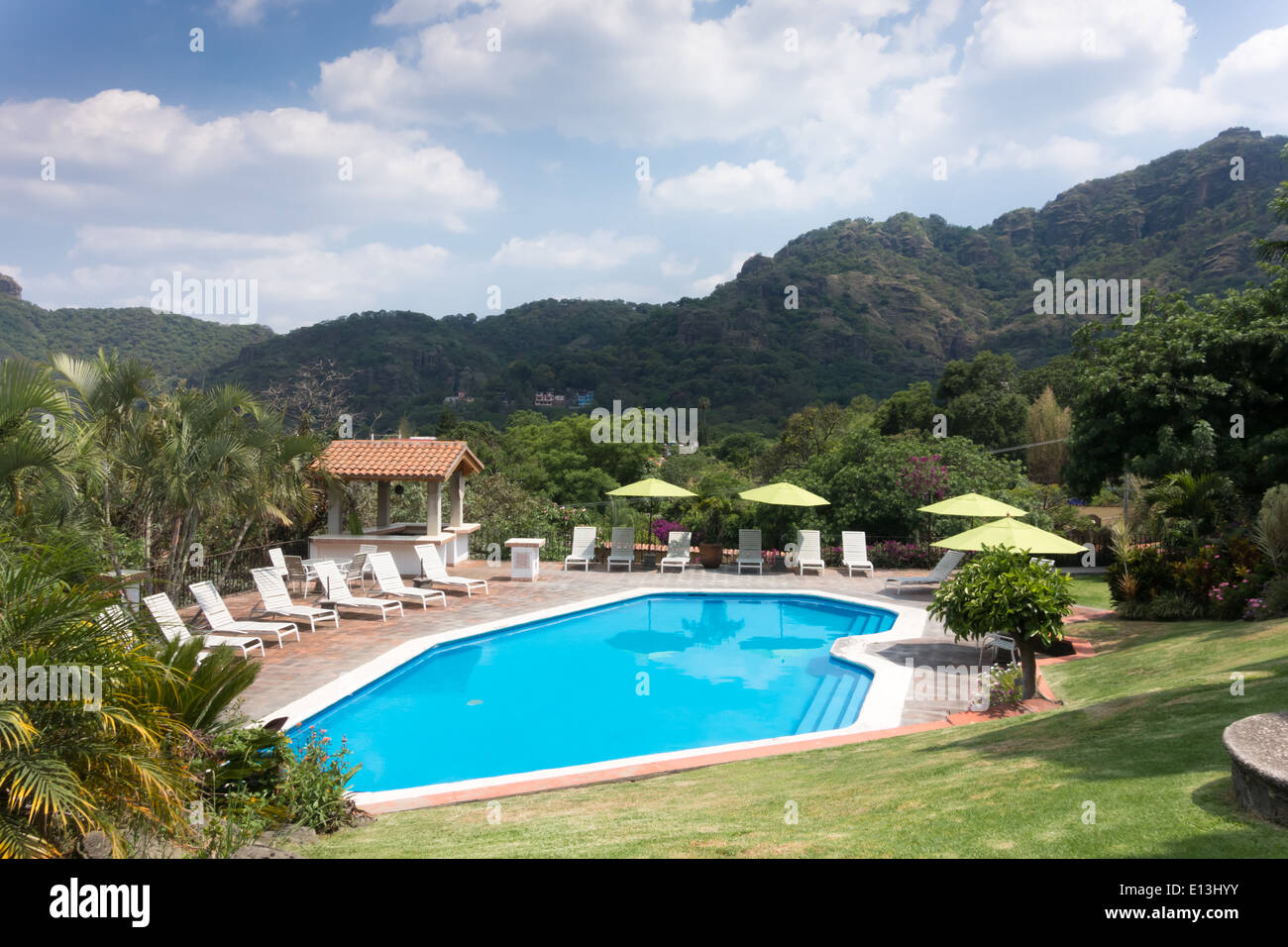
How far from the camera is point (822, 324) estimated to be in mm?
67375

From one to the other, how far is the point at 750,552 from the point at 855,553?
2199 mm

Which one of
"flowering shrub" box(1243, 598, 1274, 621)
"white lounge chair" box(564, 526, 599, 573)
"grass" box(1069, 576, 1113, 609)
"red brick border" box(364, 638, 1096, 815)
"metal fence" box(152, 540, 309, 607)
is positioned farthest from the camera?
"white lounge chair" box(564, 526, 599, 573)

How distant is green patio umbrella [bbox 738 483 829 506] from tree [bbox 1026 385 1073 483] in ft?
80.0

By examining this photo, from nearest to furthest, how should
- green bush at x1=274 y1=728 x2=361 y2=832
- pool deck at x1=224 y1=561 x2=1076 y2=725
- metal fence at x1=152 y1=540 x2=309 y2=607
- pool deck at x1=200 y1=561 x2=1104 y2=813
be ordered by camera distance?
green bush at x1=274 y1=728 x2=361 y2=832, pool deck at x1=200 y1=561 x2=1104 y2=813, pool deck at x1=224 y1=561 x2=1076 y2=725, metal fence at x1=152 y1=540 x2=309 y2=607

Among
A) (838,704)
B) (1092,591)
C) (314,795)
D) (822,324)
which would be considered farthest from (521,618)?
(822,324)

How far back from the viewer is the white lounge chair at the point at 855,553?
52.6ft

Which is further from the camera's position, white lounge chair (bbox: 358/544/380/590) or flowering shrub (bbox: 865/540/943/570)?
flowering shrub (bbox: 865/540/943/570)

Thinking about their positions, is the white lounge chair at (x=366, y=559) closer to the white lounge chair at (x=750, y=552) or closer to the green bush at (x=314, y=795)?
the white lounge chair at (x=750, y=552)

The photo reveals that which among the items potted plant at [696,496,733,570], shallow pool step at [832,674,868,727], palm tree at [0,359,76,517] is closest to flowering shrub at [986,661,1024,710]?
shallow pool step at [832,674,868,727]

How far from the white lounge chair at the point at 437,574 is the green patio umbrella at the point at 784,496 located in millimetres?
5909

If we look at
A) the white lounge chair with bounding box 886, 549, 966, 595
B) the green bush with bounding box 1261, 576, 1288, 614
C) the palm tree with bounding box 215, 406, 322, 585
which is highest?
the palm tree with bounding box 215, 406, 322, 585

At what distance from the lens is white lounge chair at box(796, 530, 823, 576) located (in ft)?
53.0

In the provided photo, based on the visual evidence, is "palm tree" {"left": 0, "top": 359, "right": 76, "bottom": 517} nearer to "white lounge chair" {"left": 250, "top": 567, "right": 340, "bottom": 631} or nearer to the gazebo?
"white lounge chair" {"left": 250, "top": 567, "right": 340, "bottom": 631}
